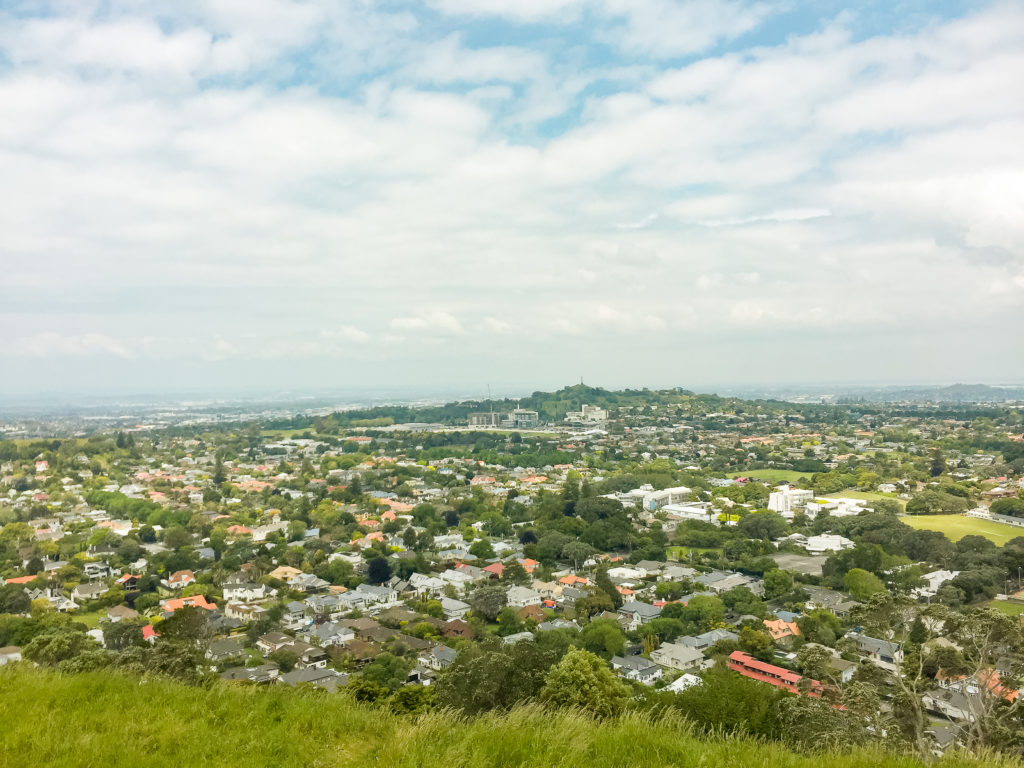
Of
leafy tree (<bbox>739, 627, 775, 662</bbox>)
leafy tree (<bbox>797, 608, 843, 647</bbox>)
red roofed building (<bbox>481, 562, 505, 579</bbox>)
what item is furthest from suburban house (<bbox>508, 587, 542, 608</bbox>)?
leafy tree (<bbox>797, 608, 843, 647</bbox>)

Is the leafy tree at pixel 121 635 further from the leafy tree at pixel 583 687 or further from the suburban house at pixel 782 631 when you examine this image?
the suburban house at pixel 782 631

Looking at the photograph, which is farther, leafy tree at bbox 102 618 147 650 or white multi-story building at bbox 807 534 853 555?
white multi-story building at bbox 807 534 853 555

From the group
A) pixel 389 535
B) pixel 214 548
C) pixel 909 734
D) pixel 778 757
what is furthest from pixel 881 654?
pixel 214 548

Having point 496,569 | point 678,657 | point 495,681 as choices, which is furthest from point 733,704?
point 496,569

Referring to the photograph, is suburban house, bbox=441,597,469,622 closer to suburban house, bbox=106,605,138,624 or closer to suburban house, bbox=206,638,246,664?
suburban house, bbox=206,638,246,664

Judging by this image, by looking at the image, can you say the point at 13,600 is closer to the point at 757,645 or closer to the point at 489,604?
the point at 489,604

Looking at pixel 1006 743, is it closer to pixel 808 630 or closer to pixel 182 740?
pixel 182 740
